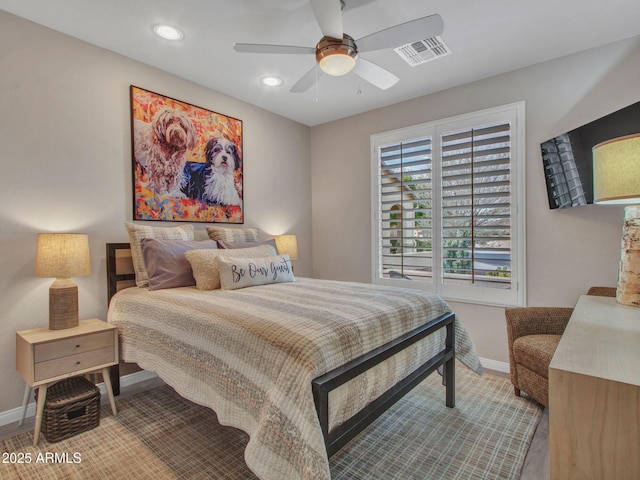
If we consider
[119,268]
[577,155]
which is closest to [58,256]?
[119,268]

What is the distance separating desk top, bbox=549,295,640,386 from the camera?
0.82 metres

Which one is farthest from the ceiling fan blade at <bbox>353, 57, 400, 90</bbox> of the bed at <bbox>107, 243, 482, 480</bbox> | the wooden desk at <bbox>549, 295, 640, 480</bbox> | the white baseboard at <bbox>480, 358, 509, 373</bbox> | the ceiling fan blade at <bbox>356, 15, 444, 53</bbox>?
the white baseboard at <bbox>480, 358, 509, 373</bbox>

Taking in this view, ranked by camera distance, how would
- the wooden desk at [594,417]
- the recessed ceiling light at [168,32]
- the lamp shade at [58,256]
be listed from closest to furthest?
the wooden desk at [594,417], the lamp shade at [58,256], the recessed ceiling light at [168,32]

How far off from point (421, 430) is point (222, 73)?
3.26 m

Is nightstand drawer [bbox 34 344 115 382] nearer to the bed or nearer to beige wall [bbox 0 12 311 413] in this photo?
the bed

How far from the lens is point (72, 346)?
2070mm

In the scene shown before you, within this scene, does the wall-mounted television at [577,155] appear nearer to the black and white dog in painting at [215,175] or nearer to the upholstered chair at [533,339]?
the upholstered chair at [533,339]

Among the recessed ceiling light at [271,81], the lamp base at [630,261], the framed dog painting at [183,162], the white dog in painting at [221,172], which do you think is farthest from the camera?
the white dog in painting at [221,172]

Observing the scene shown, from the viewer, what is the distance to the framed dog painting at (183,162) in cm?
282

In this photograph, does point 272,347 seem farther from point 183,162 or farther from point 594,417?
point 183,162

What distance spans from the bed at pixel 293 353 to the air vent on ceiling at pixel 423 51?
187 centimetres

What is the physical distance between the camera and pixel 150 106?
2.88m

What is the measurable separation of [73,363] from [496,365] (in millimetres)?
3353

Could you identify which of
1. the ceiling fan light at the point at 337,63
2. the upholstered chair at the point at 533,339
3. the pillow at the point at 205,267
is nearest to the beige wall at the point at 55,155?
the pillow at the point at 205,267
